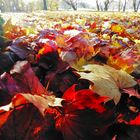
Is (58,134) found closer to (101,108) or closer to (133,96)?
(101,108)

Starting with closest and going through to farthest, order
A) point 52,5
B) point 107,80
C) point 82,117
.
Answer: point 82,117 → point 107,80 → point 52,5

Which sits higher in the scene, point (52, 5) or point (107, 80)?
point (107, 80)

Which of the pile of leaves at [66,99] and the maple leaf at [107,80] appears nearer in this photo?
the pile of leaves at [66,99]

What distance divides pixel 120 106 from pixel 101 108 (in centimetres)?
15

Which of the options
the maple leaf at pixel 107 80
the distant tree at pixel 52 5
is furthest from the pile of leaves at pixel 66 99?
the distant tree at pixel 52 5

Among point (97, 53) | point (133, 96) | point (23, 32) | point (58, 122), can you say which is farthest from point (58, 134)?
point (23, 32)

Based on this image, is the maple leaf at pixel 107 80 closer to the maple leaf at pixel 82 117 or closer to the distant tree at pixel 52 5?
the maple leaf at pixel 82 117

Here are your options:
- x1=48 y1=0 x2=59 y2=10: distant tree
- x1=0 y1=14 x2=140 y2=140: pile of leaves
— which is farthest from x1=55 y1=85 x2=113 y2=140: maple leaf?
x1=48 y1=0 x2=59 y2=10: distant tree

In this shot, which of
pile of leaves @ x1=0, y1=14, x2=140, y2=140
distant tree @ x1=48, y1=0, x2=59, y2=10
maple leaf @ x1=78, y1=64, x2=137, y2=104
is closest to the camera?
pile of leaves @ x1=0, y1=14, x2=140, y2=140

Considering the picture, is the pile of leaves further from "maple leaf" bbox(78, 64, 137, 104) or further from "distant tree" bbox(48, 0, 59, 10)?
"distant tree" bbox(48, 0, 59, 10)

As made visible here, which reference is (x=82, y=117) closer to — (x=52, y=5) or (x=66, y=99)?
(x=66, y=99)

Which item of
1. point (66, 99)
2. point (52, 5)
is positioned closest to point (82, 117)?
point (66, 99)

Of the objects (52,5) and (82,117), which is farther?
(52,5)

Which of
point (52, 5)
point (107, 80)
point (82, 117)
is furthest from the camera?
point (52, 5)
